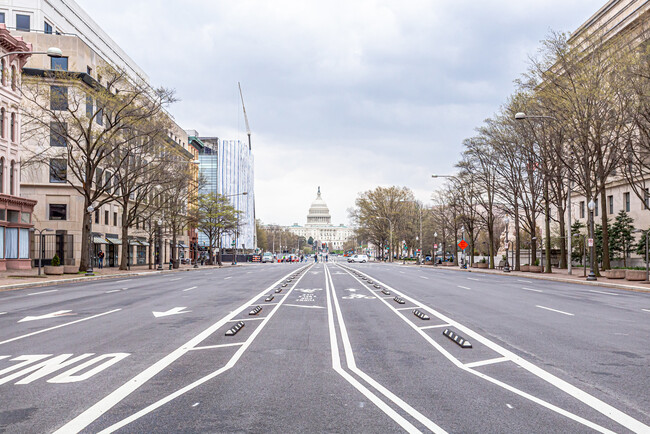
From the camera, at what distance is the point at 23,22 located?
54.2m

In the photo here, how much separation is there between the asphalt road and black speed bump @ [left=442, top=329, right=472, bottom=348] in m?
0.13

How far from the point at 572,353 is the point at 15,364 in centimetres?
853

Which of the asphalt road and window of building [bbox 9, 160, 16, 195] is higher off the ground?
window of building [bbox 9, 160, 16, 195]

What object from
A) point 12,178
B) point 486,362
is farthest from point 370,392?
point 12,178

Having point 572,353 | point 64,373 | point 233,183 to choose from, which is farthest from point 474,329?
point 233,183

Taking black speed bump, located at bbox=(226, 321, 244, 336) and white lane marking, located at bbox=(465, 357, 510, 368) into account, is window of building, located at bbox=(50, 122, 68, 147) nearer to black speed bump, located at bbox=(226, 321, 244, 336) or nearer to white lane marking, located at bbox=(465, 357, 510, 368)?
black speed bump, located at bbox=(226, 321, 244, 336)

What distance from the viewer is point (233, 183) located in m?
128

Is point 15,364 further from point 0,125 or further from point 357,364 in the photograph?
point 0,125

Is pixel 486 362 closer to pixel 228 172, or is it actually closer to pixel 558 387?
pixel 558 387

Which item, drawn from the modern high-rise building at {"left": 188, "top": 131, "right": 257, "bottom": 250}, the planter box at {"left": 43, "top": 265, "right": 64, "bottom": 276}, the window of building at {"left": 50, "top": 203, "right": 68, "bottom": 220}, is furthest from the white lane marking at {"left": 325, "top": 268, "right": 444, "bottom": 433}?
the modern high-rise building at {"left": 188, "top": 131, "right": 257, "bottom": 250}

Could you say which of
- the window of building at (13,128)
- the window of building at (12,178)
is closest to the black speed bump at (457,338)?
the window of building at (12,178)

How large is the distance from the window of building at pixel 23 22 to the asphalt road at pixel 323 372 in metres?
50.3

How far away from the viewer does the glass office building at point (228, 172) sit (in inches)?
4865

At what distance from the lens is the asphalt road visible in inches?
211
